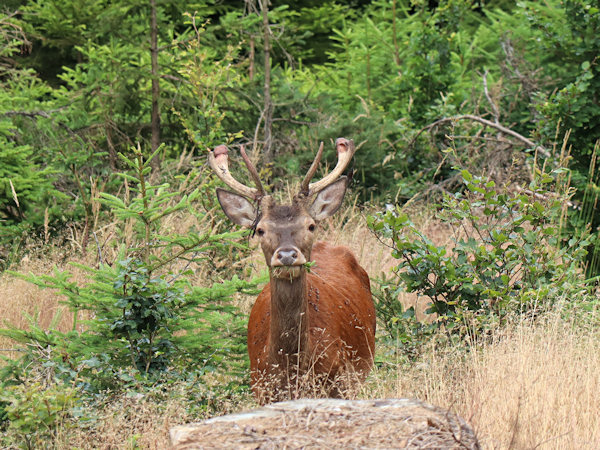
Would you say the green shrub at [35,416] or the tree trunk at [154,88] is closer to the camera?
the green shrub at [35,416]

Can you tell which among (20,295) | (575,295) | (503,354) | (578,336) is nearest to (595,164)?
(575,295)

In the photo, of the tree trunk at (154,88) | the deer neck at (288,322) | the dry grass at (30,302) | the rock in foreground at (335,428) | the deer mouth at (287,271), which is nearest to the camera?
the rock in foreground at (335,428)

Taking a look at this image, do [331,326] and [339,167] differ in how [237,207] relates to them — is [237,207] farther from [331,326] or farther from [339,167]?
[331,326]

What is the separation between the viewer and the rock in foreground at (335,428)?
3.21 metres

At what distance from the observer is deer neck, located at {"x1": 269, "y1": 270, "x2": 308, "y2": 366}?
16.9ft

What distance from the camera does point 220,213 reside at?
28.1 feet

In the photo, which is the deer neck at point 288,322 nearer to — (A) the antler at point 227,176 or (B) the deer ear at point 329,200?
(B) the deer ear at point 329,200

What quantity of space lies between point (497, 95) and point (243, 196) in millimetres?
7111

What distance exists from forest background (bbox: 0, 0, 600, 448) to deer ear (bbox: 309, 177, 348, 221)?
13.2 inches

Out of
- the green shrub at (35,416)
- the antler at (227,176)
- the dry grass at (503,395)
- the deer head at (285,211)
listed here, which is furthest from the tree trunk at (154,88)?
the green shrub at (35,416)

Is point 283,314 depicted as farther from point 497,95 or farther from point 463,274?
point 497,95

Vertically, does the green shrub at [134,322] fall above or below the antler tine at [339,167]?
below

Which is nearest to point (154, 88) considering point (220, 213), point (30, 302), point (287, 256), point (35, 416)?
point (220, 213)

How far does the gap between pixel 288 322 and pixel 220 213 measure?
355 centimetres
